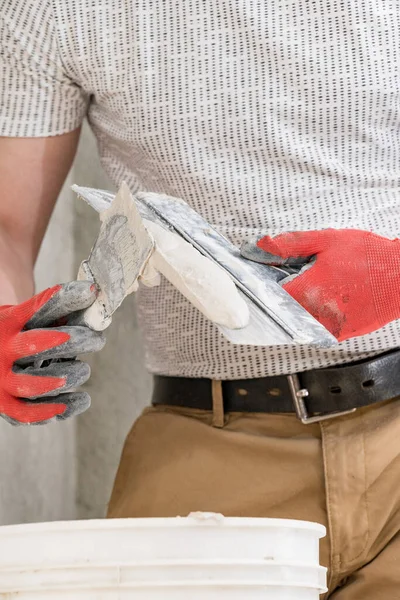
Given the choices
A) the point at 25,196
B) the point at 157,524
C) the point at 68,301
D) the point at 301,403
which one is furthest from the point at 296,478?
the point at 25,196

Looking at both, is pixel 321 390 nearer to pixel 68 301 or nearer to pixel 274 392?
pixel 274 392

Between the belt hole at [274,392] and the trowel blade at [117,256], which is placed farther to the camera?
the belt hole at [274,392]

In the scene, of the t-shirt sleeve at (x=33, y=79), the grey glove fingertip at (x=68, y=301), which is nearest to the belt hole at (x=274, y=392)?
the grey glove fingertip at (x=68, y=301)

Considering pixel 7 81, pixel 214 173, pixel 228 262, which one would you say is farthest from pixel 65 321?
pixel 7 81

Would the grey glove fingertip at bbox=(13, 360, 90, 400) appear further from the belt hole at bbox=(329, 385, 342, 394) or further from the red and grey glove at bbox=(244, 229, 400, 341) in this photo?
the belt hole at bbox=(329, 385, 342, 394)

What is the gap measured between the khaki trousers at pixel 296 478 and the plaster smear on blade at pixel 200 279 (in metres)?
0.41

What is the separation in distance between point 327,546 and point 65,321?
0.45 m

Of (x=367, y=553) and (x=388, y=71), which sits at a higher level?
(x=388, y=71)

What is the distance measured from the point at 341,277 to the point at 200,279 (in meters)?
0.18

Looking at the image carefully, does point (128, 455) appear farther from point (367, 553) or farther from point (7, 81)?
point (7, 81)

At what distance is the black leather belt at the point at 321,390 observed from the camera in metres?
1.00

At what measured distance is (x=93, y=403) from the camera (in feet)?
5.12

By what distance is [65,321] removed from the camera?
0.84 meters

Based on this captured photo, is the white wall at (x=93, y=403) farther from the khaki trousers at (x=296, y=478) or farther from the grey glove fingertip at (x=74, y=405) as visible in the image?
the grey glove fingertip at (x=74, y=405)
